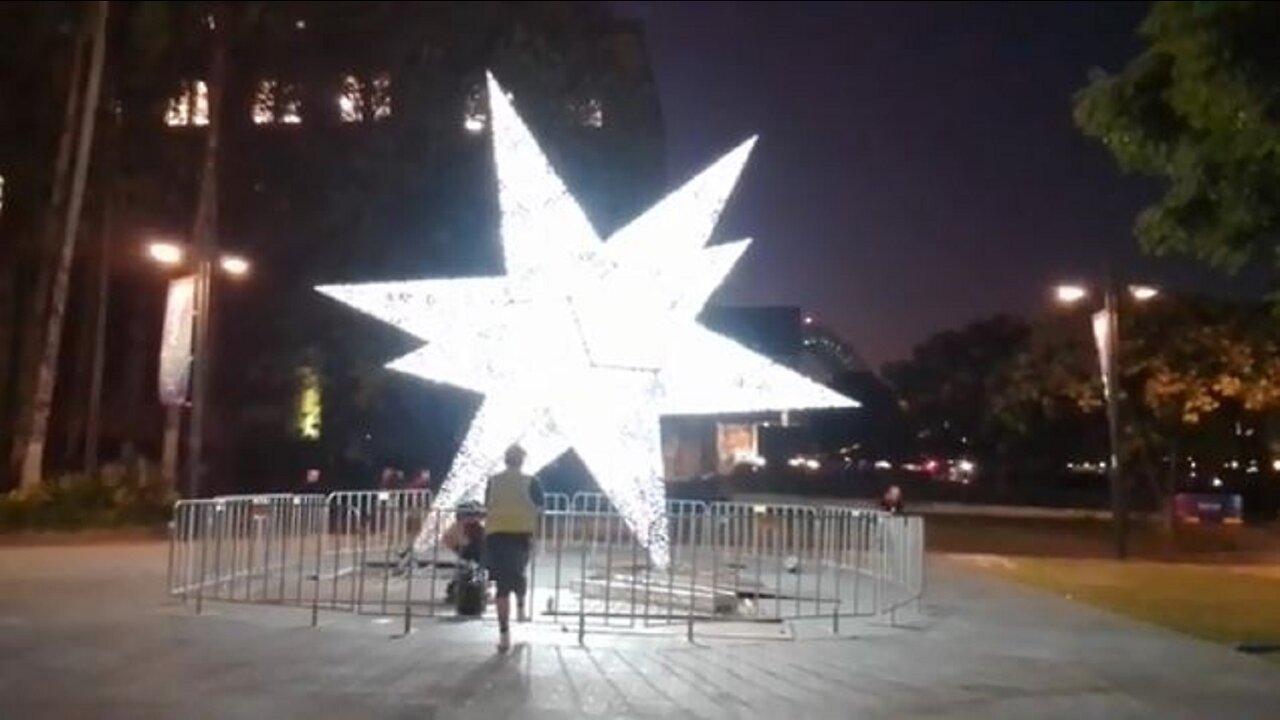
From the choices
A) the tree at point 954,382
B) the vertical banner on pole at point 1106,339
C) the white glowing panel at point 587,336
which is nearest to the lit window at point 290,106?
the vertical banner on pole at point 1106,339

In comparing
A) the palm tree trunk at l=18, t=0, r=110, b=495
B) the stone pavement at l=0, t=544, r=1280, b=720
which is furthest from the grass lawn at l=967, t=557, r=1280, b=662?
the palm tree trunk at l=18, t=0, r=110, b=495

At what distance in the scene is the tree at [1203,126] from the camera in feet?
38.4

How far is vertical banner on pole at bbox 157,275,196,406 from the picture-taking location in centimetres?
2867

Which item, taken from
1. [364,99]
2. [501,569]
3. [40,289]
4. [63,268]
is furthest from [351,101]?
[501,569]

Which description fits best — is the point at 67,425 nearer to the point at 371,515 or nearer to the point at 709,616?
the point at 371,515

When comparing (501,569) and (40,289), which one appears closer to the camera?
(501,569)

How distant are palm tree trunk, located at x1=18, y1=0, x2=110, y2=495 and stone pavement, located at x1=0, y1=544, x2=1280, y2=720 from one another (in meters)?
17.1

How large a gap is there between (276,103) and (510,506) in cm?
2502

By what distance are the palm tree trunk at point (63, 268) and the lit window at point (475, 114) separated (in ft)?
24.6

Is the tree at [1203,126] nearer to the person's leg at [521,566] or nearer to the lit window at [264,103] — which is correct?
the person's leg at [521,566]

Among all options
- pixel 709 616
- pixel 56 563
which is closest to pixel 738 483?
pixel 56 563

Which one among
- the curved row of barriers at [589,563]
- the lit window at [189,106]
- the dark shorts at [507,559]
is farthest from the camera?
the lit window at [189,106]

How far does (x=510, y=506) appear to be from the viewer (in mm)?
14906

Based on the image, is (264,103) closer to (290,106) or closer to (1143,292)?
(290,106)
